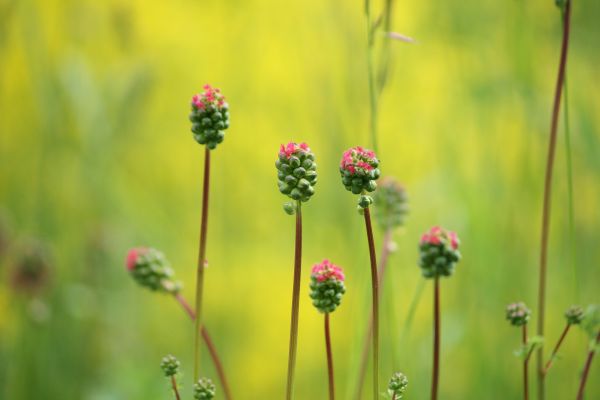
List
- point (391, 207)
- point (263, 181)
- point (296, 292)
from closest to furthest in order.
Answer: point (296, 292), point (391, 207), point (263, 181)

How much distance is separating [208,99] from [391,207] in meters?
0.35

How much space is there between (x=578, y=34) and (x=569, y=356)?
78 centimetres

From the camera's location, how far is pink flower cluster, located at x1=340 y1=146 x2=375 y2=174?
22.6 inches

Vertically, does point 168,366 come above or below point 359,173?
below

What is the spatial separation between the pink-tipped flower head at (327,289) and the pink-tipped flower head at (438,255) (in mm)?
88

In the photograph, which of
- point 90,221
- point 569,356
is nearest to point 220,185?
point 90,221

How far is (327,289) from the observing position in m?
0.60

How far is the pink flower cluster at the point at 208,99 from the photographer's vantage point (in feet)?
2.04

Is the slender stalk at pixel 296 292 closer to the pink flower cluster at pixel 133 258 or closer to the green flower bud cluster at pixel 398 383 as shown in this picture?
the green flower bud cluster at pixel 398 383

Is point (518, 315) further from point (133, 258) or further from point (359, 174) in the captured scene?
point (133, 258)

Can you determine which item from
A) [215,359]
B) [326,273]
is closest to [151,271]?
[215,359]

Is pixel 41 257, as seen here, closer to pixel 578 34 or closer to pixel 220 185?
pixel 220 185

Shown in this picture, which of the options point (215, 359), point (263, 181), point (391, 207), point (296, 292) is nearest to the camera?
point (296, 292)

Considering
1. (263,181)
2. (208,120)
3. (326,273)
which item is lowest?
(326,273)
